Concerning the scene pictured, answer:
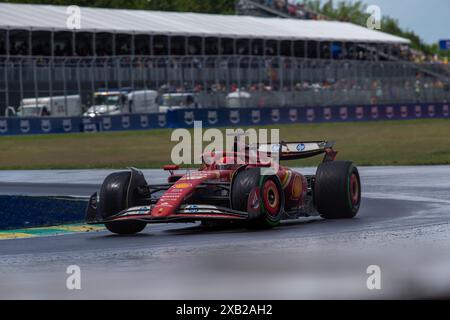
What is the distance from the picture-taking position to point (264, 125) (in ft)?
180

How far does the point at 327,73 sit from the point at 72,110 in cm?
1427

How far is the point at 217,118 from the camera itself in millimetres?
53781

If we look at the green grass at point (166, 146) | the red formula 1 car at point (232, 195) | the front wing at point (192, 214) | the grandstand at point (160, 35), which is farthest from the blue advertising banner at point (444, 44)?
the front wing at point (192, 214)

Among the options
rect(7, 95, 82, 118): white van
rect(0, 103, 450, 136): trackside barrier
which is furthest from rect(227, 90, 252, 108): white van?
rect(7, 95, 82, 118): white van

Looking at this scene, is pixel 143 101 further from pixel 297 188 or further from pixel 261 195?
pixel 261 195

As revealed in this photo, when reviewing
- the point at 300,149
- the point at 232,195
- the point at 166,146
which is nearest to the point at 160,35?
the point at 166,146

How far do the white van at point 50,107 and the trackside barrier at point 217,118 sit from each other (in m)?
0.91

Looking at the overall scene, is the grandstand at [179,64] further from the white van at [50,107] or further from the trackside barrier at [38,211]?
the trackside barrier at [38,211]

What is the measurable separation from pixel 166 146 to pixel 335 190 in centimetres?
2649

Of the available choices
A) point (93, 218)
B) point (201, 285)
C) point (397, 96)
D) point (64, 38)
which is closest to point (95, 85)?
point (64, 38)

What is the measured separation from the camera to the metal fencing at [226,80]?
50875 millimetres

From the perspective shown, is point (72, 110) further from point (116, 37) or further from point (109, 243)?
point (109, 243)

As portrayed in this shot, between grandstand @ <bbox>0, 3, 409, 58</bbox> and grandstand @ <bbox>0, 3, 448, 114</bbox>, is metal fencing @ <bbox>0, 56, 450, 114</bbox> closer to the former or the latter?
grandstand @ <bbox>0, 3, 448, 114</bbox>

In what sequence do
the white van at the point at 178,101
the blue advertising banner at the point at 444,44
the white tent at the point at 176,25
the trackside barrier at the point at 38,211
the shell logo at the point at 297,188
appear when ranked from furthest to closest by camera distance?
1. the white tent at the point at 176,25
2. the white van at the point at 178,101
3. the blue advertising banner at the point at 444,44
4. the trackside barrier at the point at 38,211
5. the shell logo at the point at 297,188
